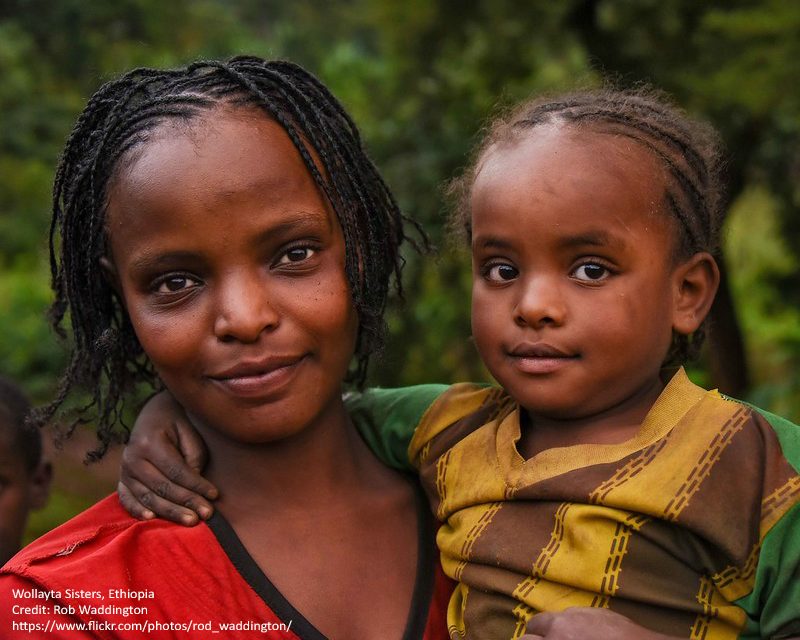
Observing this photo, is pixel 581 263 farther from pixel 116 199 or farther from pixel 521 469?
pixel 116 199

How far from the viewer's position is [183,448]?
2.30 m

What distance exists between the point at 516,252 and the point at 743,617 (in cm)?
81

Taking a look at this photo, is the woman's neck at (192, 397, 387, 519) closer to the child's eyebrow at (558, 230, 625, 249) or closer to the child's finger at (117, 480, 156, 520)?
the child's finger at (117, 480, 156, 520)

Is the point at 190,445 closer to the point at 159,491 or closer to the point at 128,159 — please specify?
the point at 159,491

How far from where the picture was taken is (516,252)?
2.09 meters

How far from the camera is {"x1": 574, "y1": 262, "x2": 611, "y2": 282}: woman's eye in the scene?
2043 millimetres

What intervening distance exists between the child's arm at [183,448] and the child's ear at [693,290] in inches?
25.7

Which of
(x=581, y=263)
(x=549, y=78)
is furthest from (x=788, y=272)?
(x=581, y=263)

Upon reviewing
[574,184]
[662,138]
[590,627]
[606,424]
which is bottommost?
[590,627]

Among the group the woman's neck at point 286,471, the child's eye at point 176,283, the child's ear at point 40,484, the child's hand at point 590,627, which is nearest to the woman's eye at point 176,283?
the child's eye at point 176,283

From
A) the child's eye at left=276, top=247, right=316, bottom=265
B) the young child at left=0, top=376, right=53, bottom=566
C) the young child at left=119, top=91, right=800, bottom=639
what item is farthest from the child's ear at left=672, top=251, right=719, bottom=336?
the young child at left=0, top=376, right=53, bottom=566

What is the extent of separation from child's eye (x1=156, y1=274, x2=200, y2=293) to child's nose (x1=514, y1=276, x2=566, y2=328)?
654mm

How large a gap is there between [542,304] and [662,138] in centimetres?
46

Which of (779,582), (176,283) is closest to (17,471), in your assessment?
(176,283)
